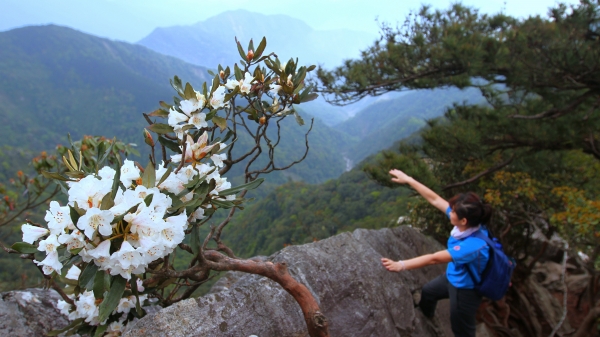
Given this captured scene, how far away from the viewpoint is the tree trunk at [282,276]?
1215 millimetres

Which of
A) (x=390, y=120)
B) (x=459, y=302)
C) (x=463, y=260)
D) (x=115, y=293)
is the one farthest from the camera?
(x=390, y=120)

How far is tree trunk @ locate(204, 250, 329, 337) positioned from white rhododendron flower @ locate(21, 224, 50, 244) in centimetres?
48

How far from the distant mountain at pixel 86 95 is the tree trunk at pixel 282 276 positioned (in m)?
61.0

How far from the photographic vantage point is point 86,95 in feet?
305

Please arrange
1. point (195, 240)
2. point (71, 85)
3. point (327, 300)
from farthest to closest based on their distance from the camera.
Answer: point (71, 85)
point (327, 300)
point (195, 240)

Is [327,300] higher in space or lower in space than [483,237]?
lower

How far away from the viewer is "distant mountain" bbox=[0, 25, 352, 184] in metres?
71.9

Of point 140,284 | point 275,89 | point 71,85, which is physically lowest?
point 140,284

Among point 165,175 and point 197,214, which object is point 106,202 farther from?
point 197,214

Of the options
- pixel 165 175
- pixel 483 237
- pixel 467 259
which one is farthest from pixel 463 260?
pixel 165 175

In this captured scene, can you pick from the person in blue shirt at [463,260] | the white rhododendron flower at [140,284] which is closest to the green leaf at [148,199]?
the white rhododendron flower at [140,284]

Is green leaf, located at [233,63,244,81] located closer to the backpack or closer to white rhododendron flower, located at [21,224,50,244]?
white rhododendron flower, located at [21,224,50,244]

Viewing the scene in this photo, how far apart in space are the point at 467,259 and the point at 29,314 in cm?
228

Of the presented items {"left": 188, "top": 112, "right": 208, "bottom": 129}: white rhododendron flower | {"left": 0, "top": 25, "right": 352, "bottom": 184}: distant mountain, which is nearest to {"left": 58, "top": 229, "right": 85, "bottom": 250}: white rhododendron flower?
{"left": 188, "top": 112, "right": 208, "bottom": 129}: white rhododendron flower
